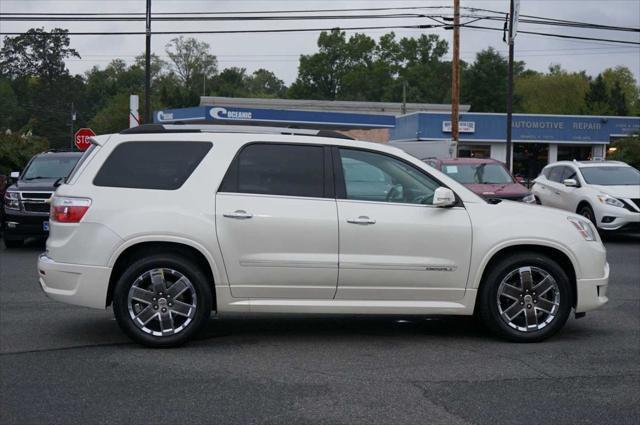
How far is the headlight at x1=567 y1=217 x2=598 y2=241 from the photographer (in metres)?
6.76

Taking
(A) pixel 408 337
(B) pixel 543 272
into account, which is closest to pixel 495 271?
(B) pixel 543 272

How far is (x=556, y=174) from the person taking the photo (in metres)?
17.8

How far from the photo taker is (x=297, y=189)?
254 inches

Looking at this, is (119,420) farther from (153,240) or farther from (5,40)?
(5,40)

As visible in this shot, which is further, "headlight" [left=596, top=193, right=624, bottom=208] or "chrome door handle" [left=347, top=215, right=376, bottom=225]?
"headlight" [left=596, top=193, right=624, bottom=208]

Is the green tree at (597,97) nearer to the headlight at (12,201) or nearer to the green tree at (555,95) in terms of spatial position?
the green tree at (555,95)

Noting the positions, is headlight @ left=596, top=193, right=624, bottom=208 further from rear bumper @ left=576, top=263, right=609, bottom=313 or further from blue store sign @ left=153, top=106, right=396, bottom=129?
blue store sign @ left=153, top=106, right=396, bottom=129

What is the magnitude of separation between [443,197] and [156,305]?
2.59 metres

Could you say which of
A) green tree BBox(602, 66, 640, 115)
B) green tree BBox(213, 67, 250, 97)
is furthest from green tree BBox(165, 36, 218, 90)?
green tree BBox(602, 66, 640, 115)

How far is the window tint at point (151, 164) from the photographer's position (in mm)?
6414

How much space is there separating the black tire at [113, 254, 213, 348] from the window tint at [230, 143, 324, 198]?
0.77 m

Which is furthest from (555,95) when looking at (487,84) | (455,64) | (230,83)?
(455,64)

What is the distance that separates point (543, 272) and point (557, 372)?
110 centimetres

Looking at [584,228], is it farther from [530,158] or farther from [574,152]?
[574,152]
